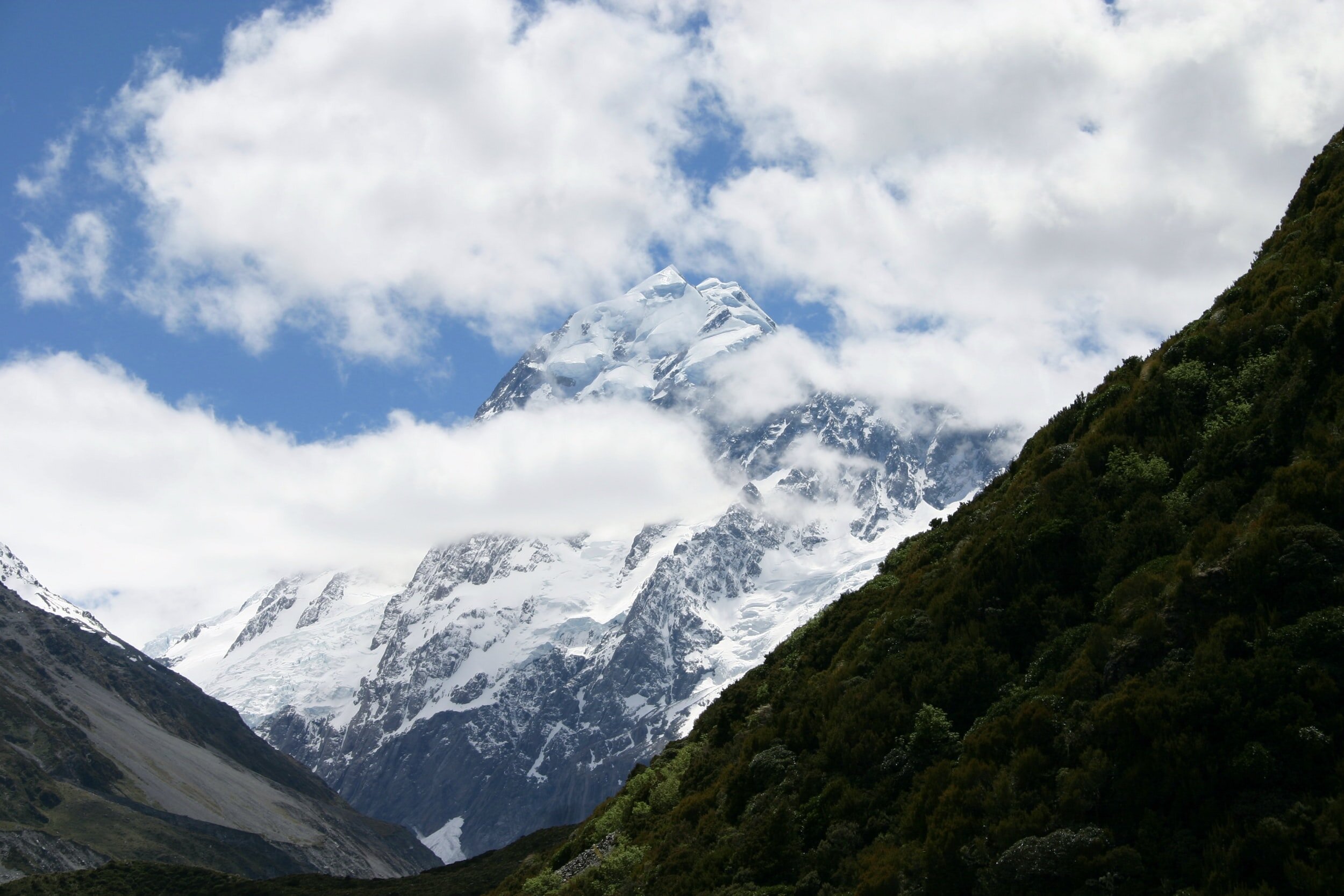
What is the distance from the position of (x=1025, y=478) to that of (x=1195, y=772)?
1693 centimetres

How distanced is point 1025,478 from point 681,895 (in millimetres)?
16909

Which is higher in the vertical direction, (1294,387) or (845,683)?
(1294,387)

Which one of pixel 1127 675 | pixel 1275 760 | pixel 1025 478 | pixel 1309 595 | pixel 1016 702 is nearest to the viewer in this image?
pixel 1275 760

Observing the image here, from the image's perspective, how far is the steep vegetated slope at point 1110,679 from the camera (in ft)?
60.3

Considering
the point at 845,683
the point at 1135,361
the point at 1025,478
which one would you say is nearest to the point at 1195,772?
the point at 845,683

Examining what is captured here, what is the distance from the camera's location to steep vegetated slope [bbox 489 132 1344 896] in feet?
60.3

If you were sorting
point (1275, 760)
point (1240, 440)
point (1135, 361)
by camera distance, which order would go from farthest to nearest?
point (1135, 361) < point (1240, 440) < point (1275, 760)

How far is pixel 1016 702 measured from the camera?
79.2 feet

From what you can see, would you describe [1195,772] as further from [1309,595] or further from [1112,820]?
[1309,595]

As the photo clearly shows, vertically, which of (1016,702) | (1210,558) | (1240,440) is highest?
(1240,440)

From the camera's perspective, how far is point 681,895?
2700cm

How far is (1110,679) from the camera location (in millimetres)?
22000

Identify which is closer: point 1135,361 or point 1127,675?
point 1127,675

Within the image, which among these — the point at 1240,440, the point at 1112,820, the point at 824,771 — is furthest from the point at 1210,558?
the point at 824,771
